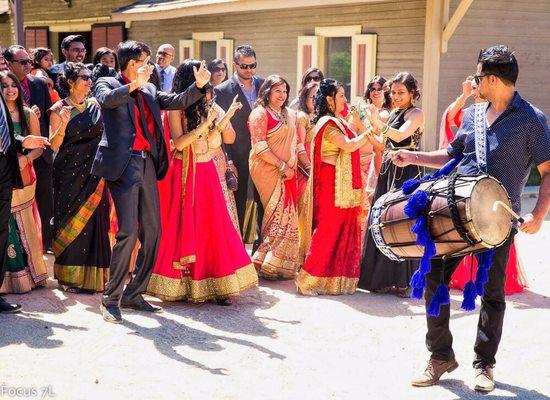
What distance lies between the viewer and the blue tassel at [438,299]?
14.8ft

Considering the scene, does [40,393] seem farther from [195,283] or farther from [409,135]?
[409,135]

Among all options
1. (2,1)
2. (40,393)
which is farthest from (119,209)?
(2,1)

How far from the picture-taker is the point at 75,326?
569 centimetres

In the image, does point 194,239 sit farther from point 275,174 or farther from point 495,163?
point 495,163

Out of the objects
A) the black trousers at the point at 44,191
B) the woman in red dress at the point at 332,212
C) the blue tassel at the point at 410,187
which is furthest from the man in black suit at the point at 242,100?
the blue tassel at the point at 410,187

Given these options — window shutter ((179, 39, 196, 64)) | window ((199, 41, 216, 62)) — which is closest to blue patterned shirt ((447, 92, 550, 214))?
window ((199, 41, 216, 62))

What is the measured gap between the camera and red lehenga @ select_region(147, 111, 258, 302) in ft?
20.6

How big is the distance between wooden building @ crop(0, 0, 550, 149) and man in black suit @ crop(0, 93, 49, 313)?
25.7ft

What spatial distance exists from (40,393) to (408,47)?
10.1 m

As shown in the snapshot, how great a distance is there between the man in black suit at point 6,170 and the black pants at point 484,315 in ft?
9.25

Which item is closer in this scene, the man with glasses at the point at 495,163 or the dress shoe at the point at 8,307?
the man with glasses at the point at 495,163

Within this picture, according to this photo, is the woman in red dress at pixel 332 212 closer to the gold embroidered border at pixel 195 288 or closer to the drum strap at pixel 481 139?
the gold embroidered border at pixel 195 288

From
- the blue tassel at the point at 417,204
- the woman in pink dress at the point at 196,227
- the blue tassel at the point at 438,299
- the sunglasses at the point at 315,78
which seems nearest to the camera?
the blue tassel at the point at 417,204

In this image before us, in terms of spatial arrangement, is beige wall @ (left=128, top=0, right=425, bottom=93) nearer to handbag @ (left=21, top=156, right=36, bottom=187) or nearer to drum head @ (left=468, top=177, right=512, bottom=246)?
handbag @ (left=21, top=156, right=36, bottom=187)
